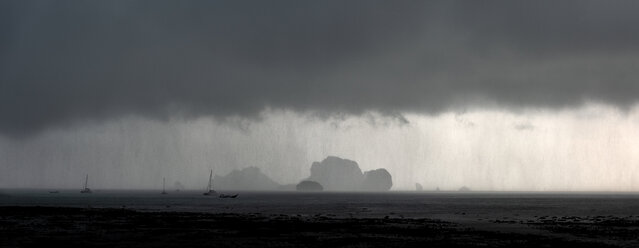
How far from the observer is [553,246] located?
50.9 m

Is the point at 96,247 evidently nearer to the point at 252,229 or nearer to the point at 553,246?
the point at 252,229

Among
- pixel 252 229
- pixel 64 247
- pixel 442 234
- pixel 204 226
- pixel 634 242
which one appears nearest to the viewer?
pixel 64 247

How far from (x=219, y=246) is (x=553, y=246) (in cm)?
3011

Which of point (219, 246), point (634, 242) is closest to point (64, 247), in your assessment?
point (219, 246)

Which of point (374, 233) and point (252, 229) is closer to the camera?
point (374, 233)

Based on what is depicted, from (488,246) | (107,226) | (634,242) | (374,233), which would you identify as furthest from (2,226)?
(634,242)

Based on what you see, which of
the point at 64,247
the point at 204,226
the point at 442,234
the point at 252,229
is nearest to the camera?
the point at 64,247

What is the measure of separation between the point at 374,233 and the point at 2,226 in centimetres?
4546

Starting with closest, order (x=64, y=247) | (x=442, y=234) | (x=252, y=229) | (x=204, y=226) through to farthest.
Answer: (x=64, y=247) < (x=442, y=234) < (x=252, y=229) < (x=204, y=226)

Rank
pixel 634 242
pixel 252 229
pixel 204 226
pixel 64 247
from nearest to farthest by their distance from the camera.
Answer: pixel 64 247 → pixel 634 242 → pixel 252 229 → pixel 204 226

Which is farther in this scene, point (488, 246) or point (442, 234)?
point (442, 234)

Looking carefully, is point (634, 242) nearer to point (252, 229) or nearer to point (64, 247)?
point (252, 229)

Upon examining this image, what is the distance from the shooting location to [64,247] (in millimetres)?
48562

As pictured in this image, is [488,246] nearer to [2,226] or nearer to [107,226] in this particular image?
[107,226]
